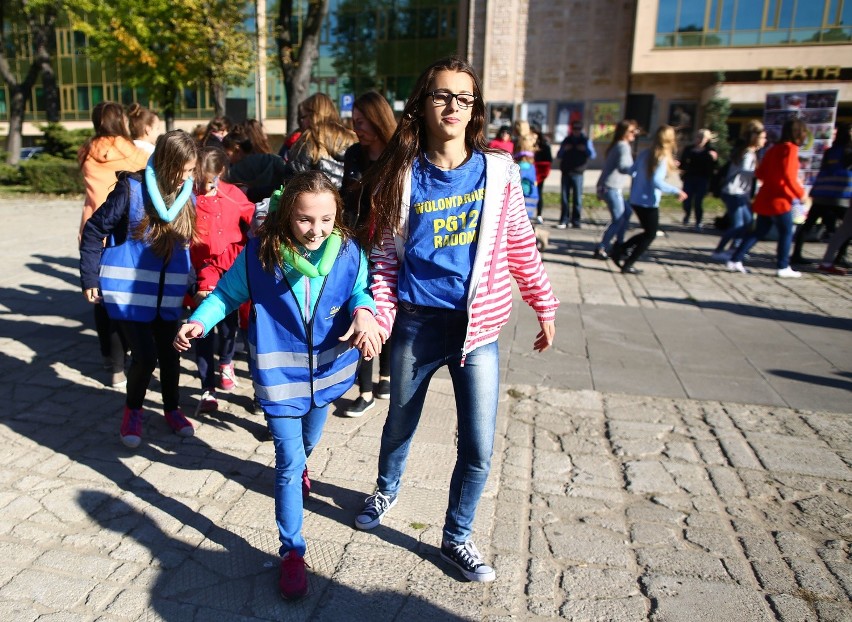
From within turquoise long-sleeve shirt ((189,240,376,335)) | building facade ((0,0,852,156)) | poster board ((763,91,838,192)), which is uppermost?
building facade ((0,0,852,156))

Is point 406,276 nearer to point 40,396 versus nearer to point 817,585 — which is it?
point 817,585

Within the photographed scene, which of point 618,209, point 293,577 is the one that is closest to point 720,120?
point 618,209

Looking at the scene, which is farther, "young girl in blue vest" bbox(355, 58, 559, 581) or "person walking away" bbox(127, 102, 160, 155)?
"person walking away" bbox(127, 102, 160, 155)

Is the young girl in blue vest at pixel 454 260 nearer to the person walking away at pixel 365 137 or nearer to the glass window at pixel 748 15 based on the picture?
the person walking away at pixel 365 137

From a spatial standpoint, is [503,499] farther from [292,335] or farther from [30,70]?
[30,70]

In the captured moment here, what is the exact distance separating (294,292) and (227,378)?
7.49 ft

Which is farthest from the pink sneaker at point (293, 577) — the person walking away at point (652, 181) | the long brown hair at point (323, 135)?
the person walking away at point (652, 181)

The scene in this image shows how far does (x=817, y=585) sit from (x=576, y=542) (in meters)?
0.96

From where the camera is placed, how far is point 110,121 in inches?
176

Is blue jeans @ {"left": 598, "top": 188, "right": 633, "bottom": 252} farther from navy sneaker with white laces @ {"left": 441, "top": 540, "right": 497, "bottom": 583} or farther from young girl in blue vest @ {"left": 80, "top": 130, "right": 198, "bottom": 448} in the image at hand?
navy sneaker with white laces @ {"left": 441, "top": 540, "right": 497, "bottom": 583}

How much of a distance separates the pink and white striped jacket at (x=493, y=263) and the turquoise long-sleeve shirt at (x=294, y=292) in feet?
0.19

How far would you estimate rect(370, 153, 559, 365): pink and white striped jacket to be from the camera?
7.81 feet

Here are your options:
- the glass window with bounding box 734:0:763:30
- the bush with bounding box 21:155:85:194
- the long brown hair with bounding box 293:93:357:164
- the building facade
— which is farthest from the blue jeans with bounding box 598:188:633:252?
the glass window with bounding box 734:0:763:30

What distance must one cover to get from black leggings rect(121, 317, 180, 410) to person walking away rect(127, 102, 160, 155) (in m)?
1.76
